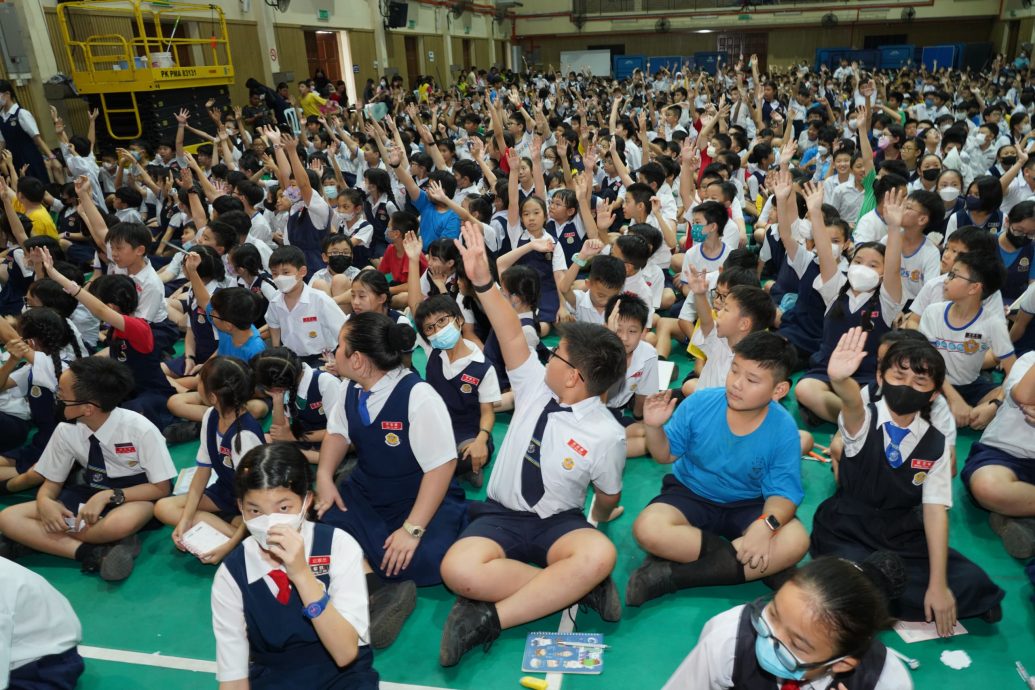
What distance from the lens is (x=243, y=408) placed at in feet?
10.7

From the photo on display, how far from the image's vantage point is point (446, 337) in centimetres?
352

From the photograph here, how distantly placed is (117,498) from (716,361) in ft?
10.2

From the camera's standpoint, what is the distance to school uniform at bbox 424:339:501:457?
12.4ft

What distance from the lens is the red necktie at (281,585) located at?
213 centimetres

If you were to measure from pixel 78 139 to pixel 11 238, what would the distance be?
107 inches

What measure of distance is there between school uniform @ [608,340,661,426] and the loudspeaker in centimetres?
1915

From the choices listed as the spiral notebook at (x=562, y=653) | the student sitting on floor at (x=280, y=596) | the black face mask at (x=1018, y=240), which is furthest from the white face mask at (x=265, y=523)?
the black face mask at (x=1018, y=240)

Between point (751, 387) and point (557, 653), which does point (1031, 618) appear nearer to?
point (751, 387)

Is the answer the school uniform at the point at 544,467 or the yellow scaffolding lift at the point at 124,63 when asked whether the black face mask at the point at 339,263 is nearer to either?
the school uniform at the point at 544,467

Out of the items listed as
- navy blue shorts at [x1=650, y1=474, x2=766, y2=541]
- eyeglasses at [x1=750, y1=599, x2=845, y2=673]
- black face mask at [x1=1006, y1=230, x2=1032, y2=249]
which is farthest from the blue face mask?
black face mask at [x1=1006, y1=230, x2=1032, y2=249]

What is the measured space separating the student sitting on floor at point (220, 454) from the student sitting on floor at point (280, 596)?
1070 millimetres

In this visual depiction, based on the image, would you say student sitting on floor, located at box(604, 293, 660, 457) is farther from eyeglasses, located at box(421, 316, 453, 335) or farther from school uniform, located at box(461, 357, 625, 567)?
eyeglasses, located at box(421, 316, 453, 335)

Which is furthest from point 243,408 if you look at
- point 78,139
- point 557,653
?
point 78,139

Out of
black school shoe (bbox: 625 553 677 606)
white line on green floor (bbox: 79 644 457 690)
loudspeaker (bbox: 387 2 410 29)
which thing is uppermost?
loudspeaker (bbox: 387 2 410 29)
